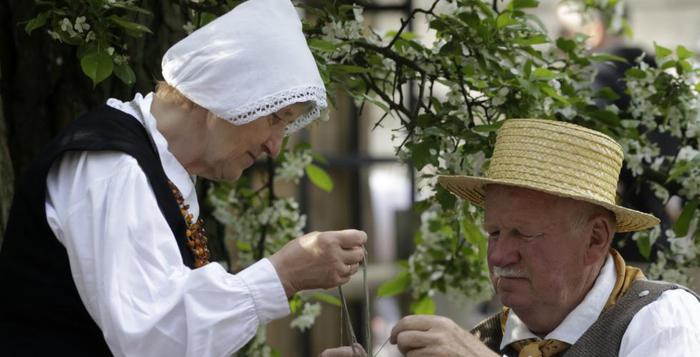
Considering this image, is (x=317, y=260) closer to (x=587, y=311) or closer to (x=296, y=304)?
(x=587, y=311)

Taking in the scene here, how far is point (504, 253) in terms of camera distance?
10.5 ft

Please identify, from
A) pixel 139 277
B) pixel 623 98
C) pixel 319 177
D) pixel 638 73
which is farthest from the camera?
pixel 623 98

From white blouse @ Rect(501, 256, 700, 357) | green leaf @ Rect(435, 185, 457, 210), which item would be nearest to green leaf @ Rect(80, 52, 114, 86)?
green leaf @ Rect(435, 185, 457, 210)

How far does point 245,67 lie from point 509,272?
827mm

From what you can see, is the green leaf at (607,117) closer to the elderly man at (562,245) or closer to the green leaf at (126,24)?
the elderly man at (562,245)

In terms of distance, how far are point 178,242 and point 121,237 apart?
0.27m

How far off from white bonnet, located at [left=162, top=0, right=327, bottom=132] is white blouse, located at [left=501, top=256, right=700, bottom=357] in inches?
31.5

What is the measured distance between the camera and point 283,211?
453 cm

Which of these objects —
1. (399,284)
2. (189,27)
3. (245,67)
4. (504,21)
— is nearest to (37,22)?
(189,27)

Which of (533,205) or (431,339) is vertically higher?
(533,205)

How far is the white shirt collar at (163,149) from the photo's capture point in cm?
289

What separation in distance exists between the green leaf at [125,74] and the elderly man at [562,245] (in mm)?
865

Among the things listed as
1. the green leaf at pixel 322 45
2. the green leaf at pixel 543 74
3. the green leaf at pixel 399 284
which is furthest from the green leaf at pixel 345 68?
the green leaf at pixel 399 284

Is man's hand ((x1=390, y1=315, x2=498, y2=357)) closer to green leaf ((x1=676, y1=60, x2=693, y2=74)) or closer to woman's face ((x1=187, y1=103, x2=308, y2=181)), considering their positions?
woman's face ((x1=187, y1=103, x2=308, y2=181))
